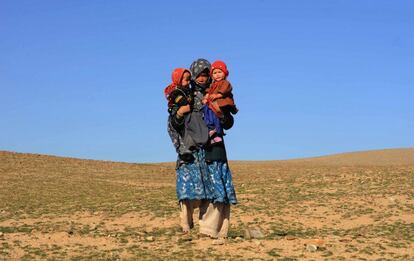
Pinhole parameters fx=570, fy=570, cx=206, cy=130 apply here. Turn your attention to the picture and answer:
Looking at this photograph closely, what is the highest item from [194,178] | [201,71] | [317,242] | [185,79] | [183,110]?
[201,71]

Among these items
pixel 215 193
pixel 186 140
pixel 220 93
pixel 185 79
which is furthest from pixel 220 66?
pixel 215 193

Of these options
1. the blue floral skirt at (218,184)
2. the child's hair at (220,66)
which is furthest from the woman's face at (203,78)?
the blue floral skirt at (218,184)

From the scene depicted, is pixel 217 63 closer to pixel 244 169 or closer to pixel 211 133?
pixel 211 133

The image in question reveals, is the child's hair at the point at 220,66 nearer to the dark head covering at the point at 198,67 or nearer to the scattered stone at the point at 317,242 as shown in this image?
the dark head covering at the point at 198,67

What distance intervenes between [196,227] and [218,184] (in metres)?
3.24

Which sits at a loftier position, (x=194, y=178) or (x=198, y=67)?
(x=198, y=67)

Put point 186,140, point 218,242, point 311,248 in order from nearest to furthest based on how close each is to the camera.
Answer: point 311,248
point 218,242
point 186,140

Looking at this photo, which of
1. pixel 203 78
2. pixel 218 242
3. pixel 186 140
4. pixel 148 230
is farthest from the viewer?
pixel 148 230

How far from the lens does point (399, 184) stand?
20766 mm

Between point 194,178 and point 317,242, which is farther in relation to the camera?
point 317,242

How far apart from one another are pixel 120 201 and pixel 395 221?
893 centimetres

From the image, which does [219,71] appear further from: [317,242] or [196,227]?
[196,227]

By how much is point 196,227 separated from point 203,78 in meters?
4.02

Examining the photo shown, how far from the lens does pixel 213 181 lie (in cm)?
940
